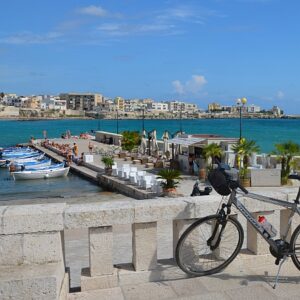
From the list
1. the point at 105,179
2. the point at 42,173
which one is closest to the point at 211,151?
the point at 105,179

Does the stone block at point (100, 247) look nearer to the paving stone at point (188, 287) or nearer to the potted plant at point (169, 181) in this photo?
the paving stone at point (188, 287)

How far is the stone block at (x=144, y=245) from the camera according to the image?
13.7 ft

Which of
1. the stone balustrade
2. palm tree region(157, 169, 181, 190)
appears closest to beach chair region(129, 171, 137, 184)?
palm tree region(157, 169, 181, 190)

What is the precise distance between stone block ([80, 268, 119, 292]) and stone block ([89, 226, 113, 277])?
73 mm

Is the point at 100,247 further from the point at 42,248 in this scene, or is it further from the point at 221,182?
the point at 221,182

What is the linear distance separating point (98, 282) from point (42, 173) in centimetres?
3082

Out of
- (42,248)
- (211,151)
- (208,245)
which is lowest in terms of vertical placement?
(211,151)

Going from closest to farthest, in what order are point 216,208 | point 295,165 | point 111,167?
point 216,208 → point 295,165 → point 111,167

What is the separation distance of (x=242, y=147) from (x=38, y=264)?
1793 cm

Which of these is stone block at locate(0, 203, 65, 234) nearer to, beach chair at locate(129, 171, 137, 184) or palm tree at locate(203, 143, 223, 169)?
palm tree at locate(203, 143, 223, 169)

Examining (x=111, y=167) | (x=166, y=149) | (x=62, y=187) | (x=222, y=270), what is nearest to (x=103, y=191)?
(x=111, y=167)

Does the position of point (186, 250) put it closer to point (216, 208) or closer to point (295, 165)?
point (216, 208)

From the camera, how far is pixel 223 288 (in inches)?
165

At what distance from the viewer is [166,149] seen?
3394 centimetres
